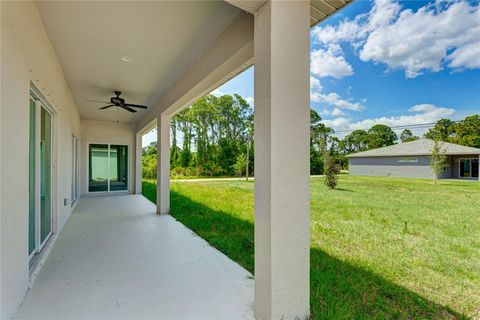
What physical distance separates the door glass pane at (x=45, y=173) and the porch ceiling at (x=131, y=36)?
1.03 m

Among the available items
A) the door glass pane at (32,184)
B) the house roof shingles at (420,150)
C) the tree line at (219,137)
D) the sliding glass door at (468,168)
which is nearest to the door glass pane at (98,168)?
the door glass pane at (32,184)

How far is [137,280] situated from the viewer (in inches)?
90.6

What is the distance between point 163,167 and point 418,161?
63.2 feet

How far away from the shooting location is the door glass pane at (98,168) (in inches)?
326

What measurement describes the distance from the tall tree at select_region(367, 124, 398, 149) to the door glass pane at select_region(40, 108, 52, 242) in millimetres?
36441

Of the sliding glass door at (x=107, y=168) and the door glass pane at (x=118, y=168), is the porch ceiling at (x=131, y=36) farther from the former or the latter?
the door glass pane at (x=118, y=168)

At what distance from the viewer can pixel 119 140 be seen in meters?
8.62

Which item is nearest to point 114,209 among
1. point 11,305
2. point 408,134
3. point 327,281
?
point 11,305

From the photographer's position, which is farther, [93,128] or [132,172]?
[132,172]

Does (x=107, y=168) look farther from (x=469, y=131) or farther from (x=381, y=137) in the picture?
(x=381, y=137)

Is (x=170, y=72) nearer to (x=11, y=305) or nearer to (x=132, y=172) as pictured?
(x=11, y=305)

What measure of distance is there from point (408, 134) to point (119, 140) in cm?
3649

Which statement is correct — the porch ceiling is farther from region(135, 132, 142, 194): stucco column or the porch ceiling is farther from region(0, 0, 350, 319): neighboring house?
region(135, 132, 142, 194): stucco column

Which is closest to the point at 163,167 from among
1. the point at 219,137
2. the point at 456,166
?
the point at 219,137
